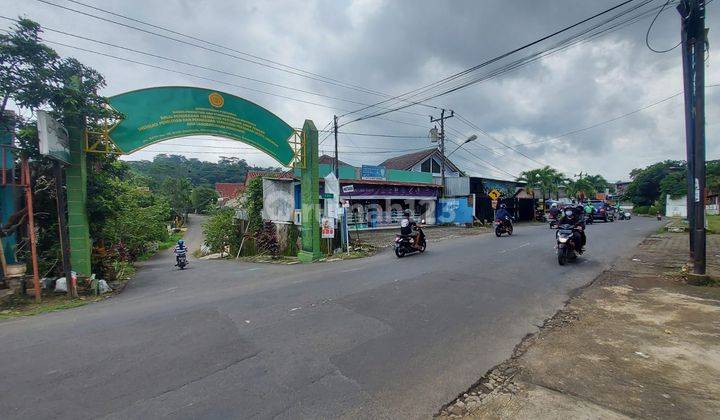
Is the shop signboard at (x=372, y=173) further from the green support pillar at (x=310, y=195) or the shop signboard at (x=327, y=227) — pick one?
the shop signboard at (x=327, y=227)

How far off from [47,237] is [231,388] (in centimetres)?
957

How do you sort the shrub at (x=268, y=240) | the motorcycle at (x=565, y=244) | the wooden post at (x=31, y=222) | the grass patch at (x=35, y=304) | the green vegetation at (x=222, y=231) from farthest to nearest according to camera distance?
the green vegetation at (x=222, y=231) < the shrub at (x=268, y=240) < the motorcycle at (x=565, y=244) < the wooden post at (x=31, y=222) < the grass patch at (x=35, y=304)

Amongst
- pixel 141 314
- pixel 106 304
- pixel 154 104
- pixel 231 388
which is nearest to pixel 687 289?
pixel 231 388

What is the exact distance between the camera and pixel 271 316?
5371mm

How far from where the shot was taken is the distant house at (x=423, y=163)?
110 feet

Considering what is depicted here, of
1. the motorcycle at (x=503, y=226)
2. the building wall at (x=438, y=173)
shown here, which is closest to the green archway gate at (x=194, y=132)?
the motorcycle at (x=503, y=226)

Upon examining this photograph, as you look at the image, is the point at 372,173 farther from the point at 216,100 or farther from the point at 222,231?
the point at 216,100

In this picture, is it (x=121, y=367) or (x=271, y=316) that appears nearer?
(x=121, y=367)

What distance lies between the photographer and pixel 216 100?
38.2 feet

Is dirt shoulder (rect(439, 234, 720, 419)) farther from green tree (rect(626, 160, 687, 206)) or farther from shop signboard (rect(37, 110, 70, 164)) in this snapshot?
green tree (rect(626, 160, 687, 206))

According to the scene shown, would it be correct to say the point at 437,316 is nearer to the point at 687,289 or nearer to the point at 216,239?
the point at 687,289

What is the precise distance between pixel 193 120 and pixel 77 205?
413cm

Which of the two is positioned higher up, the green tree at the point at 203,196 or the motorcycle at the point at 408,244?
the green tree at the point at 203,196

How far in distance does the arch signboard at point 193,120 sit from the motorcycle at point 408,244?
5326 millimetres
